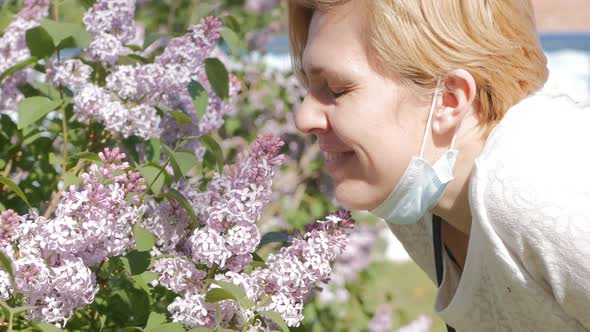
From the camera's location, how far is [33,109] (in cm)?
147

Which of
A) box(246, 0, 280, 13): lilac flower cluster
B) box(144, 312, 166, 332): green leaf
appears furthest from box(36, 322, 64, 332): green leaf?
box(246, 0, 280, 13): lilac flower cluster

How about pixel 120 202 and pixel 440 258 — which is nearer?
pixel 120 202

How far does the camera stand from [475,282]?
1.57 meters

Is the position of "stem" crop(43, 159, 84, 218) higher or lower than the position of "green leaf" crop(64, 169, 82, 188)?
lower

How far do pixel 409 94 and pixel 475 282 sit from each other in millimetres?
347

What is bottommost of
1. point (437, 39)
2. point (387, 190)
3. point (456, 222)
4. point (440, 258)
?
point (440, 258)

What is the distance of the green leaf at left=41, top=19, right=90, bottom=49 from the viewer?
147cm

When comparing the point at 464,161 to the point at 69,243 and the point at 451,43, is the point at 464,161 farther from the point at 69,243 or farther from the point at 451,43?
the point at 69,243

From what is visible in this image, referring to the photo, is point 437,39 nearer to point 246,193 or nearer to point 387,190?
point 387,190

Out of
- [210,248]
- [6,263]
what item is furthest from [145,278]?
[6,263]

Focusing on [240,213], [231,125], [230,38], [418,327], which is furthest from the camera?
[418,327]

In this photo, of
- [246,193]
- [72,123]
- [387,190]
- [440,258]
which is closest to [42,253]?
[246,193]

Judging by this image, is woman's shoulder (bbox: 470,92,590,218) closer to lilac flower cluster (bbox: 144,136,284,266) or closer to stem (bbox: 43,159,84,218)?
lilac flower cluster (bbox: 144,136,284,266)

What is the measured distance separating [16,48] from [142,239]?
0.57 m
